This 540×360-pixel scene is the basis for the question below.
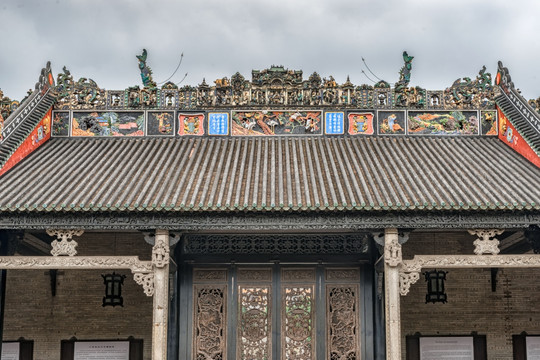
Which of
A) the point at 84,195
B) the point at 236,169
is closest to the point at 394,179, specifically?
the point at 236,169

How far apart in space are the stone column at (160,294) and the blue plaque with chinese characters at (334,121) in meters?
5.15

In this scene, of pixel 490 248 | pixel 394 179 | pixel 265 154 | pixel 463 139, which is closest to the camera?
pixel 490 248

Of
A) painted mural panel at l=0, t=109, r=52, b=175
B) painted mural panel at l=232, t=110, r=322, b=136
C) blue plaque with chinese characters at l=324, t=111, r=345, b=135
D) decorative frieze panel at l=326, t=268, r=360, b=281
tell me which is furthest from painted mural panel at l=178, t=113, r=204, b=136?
decorative frieze panel at l=326, t=268, r=360, b=281

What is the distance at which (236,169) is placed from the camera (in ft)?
46.2

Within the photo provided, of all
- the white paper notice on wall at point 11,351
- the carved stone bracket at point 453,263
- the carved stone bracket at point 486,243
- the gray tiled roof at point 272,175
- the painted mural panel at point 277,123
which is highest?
the painted mural panel at point 277,123

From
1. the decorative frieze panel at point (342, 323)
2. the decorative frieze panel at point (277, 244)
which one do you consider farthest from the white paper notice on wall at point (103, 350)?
the decorative frieze panel at point (342, 323)

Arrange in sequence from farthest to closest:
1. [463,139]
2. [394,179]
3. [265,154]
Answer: [463,139] → [265,154] → [394,179]

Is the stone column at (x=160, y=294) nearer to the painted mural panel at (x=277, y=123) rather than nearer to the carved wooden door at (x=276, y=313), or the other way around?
the carved wooden door at (x=276, y=313)

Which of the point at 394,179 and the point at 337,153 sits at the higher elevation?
the point at 337,153

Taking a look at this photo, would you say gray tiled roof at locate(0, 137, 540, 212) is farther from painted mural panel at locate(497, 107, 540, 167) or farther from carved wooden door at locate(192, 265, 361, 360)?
carved wooden door at locate(192, 265, 361, 360)

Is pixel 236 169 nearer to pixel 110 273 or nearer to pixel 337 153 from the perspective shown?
pixel 337 153

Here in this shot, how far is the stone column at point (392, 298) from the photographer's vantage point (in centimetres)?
1197

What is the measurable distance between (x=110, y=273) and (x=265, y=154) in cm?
397

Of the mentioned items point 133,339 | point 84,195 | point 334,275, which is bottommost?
point 133,339
